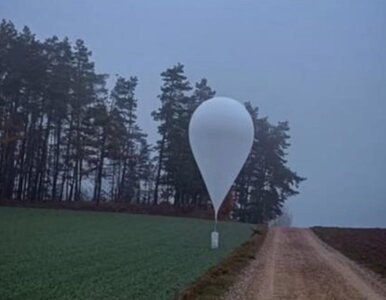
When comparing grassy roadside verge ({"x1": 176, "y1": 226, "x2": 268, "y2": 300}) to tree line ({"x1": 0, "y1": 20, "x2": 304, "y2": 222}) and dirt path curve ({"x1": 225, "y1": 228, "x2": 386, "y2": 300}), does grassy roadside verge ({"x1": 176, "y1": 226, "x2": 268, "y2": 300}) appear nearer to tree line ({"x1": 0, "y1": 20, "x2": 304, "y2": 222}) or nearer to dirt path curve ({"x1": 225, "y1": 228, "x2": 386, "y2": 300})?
dirt path curve ({"x1": 225, "y1": 228, "x2": 386, "y2": 300})

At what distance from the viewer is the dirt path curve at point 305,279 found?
1370 centimetres

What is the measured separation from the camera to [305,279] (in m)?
16.5

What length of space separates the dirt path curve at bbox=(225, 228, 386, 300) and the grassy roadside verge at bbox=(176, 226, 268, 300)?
0.26 m

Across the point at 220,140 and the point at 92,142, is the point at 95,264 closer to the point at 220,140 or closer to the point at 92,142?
the point at 220,140

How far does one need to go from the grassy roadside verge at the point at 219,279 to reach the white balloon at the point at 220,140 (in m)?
2.98

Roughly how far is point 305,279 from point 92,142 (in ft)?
144

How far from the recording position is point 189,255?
68.3ft

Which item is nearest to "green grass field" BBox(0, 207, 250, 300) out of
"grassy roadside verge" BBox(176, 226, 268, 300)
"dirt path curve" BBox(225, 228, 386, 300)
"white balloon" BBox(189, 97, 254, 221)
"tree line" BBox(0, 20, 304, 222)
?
"grassy roadside verge" BBox(176, 226, 268, 300)

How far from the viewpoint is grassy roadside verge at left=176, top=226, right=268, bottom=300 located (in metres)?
12.5

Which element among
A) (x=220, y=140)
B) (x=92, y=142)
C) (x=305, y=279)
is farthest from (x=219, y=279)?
(x=92, y=142)

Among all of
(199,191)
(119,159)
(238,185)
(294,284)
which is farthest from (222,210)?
(294,284)

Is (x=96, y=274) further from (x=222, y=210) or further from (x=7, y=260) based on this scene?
(x=222, y=210)

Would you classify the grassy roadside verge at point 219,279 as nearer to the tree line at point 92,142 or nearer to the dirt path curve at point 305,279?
the dirt path curve at point 305,279

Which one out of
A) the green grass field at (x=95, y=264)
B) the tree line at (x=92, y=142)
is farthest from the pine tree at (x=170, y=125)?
the green grass field at (x=95, y=264)
